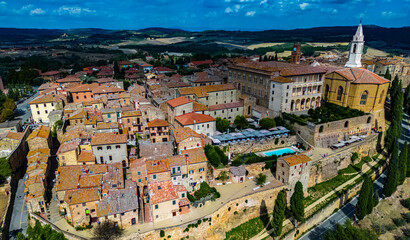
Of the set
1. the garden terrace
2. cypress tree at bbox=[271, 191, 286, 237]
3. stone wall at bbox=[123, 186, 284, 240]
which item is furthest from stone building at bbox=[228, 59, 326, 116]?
cypress tree at bbox=[271, 191, 286, 237]

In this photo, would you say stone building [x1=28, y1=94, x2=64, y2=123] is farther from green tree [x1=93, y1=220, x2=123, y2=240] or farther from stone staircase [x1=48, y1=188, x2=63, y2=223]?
green tree [x1=93, y1=220, x2=123, y2=240]

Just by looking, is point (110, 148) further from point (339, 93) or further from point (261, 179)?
point (339, 93)

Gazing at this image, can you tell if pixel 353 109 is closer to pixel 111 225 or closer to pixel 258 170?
pixel 258 170

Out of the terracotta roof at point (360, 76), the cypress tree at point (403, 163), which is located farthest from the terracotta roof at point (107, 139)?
the terracotta roof at point (360, 76)

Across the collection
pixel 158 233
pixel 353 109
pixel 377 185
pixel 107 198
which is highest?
pixel 353 109

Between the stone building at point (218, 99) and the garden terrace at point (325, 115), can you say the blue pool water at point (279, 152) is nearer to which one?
the garden terrace at point (325, 115)

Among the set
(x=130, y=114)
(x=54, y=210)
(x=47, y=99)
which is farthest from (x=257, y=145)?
(x=47, y=99)

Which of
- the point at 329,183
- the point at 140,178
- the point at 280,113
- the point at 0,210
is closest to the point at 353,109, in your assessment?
the point at 280,113
